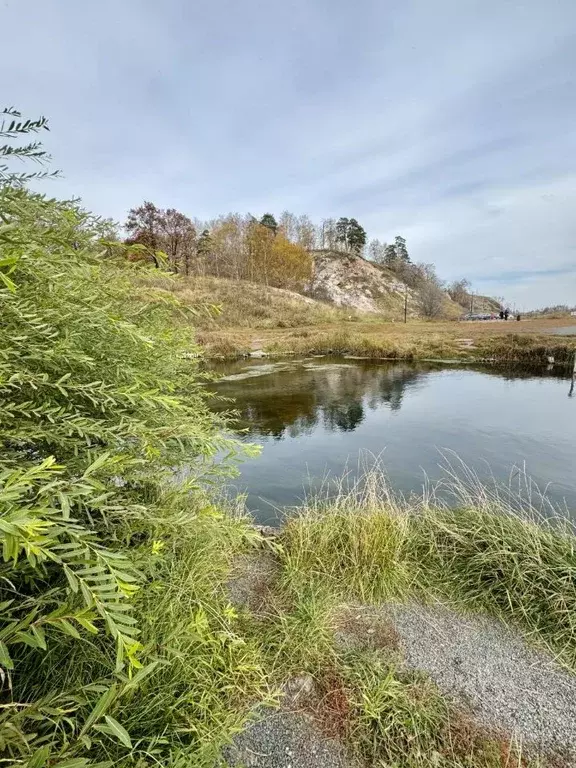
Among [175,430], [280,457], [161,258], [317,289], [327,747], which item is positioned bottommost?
[280,457]

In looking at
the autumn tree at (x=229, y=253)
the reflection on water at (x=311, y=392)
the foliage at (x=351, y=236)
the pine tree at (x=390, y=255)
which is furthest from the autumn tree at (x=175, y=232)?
the pine tree at (x=390, y=255)

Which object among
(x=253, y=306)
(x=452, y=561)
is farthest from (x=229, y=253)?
(x=452, y=561)

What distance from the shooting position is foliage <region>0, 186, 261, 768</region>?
0.83 meters

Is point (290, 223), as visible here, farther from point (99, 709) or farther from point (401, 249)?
point (99, 709)

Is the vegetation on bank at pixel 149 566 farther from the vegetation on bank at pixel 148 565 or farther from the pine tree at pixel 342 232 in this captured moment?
the pine tree at pixel 342 232

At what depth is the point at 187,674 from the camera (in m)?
1.91

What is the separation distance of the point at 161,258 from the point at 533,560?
A: 11.9 ft

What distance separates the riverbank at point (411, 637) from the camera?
1.98 metres

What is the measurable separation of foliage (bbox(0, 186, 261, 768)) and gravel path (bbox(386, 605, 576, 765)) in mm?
1395

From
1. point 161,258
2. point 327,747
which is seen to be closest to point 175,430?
point 161,258

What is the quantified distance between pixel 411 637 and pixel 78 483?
2.69 metres

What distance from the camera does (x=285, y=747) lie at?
76.4 inches

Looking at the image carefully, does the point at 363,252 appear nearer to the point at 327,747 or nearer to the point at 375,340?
the point at 375,340

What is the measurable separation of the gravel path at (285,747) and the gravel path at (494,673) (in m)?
0.75
